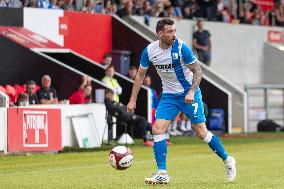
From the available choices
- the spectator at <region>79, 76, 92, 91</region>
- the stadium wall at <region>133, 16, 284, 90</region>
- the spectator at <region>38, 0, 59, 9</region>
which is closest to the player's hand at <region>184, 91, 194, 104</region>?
the spectator at <region>79, 76, 92, 91</region>

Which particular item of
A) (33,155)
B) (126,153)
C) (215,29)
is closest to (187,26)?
(215,29)

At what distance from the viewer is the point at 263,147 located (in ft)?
74.0

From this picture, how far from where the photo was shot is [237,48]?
3547cm

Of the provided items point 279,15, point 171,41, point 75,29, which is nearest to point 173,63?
point 171,41

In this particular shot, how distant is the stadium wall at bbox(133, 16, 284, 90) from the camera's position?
112 ft

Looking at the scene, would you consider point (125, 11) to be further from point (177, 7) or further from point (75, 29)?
point (177, 7)

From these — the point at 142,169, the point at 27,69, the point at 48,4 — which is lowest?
the point at 142,169

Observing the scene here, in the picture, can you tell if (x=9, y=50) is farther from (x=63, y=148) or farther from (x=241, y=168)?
(x=241, y=168)

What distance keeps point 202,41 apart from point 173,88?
62.9 feet

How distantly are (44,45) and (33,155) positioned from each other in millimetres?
8155

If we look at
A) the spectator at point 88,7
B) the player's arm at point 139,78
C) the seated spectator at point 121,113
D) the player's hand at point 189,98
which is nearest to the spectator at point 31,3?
the spectator at point 88,7

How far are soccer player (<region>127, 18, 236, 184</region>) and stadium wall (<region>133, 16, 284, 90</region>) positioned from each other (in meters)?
19.4

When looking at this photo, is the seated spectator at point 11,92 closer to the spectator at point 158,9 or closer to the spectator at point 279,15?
the spectator at point 158,9

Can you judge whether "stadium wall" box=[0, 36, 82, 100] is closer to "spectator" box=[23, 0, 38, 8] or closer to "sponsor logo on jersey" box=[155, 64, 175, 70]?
"spectator" box=[23, 0, 38, 8]
